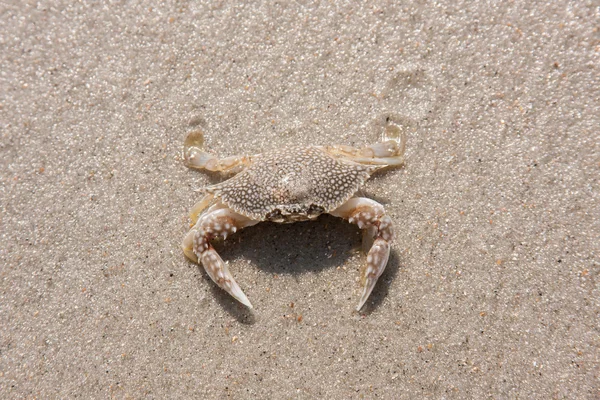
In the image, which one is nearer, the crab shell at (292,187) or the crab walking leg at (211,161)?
the crab shell at (292,187)

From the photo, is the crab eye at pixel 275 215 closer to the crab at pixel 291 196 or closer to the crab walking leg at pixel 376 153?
the crab at pixel 291 196

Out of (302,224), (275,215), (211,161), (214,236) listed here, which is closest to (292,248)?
(302,224)

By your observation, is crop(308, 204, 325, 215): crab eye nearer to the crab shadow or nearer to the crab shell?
the crab shell

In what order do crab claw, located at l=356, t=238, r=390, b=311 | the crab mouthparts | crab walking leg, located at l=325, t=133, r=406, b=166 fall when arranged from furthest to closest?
crab walking leg, located at l=325, t=133, r=406, b=166
crab claw, located at l=356, t=238, r=390, b=311
the crab mouthparts

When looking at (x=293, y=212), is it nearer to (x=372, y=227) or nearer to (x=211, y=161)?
(x=372, y=227)

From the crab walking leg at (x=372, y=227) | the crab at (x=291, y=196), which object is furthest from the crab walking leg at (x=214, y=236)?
the crab walking leg at (x=372, y=227)

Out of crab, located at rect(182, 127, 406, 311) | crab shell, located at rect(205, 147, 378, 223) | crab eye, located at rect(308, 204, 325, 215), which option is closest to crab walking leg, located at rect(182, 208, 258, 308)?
crab, located at rect(182, 127, 406, 311)

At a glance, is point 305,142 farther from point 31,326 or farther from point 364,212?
point 31,326
